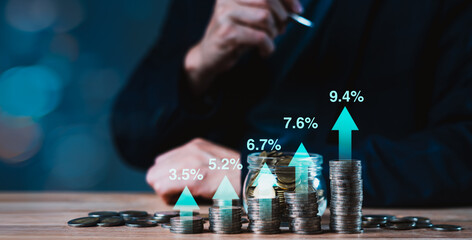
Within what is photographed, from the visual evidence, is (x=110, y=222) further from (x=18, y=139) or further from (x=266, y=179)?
(x=18, y=139)

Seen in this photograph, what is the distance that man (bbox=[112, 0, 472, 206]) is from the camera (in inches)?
47.7

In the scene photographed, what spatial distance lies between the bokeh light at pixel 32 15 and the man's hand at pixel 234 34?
1292 mm

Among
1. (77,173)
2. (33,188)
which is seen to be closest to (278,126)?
(77,173)

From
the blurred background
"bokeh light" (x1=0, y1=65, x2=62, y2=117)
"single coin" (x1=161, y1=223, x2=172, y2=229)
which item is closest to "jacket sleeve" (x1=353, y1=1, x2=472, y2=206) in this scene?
"single coin" (x1=161, y1=223, x2=172, y2=229)

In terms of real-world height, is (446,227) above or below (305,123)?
below

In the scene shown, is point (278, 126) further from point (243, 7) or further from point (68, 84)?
point (68, 84)

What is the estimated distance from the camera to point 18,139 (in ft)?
8.64

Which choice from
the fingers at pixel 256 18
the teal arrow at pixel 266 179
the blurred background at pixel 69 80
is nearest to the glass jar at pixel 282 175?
the teal arrow at pixel 266 179

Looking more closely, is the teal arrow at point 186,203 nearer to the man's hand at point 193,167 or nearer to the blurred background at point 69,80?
the man's hand at point 193,167

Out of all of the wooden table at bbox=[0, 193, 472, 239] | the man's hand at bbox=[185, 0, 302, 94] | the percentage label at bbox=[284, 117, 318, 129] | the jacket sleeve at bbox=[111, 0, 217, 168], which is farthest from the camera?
the jacket sleeve at bbox=[111, 0, 217, 168]

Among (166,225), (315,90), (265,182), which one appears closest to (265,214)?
(265,182)

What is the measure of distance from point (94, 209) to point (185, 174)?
22 cm

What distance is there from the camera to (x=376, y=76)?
1.48 metres

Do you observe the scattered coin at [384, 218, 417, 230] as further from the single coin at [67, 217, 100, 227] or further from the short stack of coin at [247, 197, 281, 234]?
the single coin at [67, 217, 100, 227]
